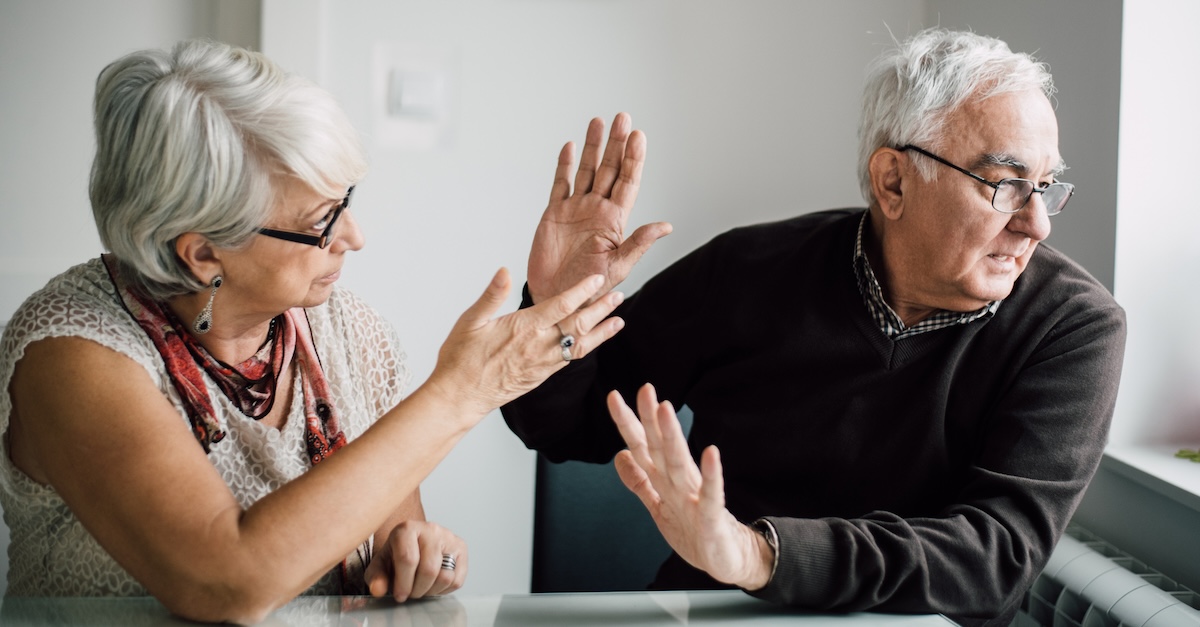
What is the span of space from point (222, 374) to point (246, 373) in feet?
0.13

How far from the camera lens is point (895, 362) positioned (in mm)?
1531

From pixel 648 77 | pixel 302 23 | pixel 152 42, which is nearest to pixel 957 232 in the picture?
pixel 648 77

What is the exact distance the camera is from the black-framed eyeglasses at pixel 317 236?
1.28 metres

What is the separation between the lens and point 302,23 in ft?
7.81

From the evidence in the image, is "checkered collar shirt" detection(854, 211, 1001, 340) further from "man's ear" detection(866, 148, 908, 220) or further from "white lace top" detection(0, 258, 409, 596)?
"white lace top" detection(0, 258, 409, 596)

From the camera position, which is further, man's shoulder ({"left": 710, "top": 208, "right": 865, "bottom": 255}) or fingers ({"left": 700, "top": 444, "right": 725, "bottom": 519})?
man's shoulder ({"left": 710, "top": 208, "right": 865, "bottom": 255})

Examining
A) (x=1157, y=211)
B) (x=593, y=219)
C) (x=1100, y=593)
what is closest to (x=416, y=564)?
(x=593, y=219)

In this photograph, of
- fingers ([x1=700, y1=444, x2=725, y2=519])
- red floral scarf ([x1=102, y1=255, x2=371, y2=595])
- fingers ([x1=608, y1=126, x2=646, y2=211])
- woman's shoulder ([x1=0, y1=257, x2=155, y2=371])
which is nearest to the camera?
fingers ([x1=700, y1=444, x2=725, y2=519])

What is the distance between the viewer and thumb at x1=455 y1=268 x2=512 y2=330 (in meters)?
1.15

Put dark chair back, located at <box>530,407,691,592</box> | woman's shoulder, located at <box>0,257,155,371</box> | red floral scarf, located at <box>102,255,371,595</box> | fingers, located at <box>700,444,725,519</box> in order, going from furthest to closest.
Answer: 1. dark chair back, located at <box>530,407,691,592</box>
2. red floral scarf, located at <box>102,255,371,595</box>
3. woman's shoulder, located at <box>0,257,155,371</box>
4. fingers, located at <box>700,444,725,519</box>

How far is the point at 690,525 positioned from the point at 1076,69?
4.33ft

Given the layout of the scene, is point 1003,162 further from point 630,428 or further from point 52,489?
point 52,489

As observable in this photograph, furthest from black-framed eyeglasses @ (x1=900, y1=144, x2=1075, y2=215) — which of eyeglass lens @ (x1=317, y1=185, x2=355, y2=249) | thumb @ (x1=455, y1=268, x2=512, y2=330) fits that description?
eyeglass lens @ (x1=317, y1=185, x2=355, y2=249)

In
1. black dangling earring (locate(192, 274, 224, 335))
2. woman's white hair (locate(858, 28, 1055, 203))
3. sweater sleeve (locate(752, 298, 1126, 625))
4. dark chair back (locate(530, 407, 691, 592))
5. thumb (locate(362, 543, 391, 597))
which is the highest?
woman's white hair (locate(858, 28, 1055, 203))
